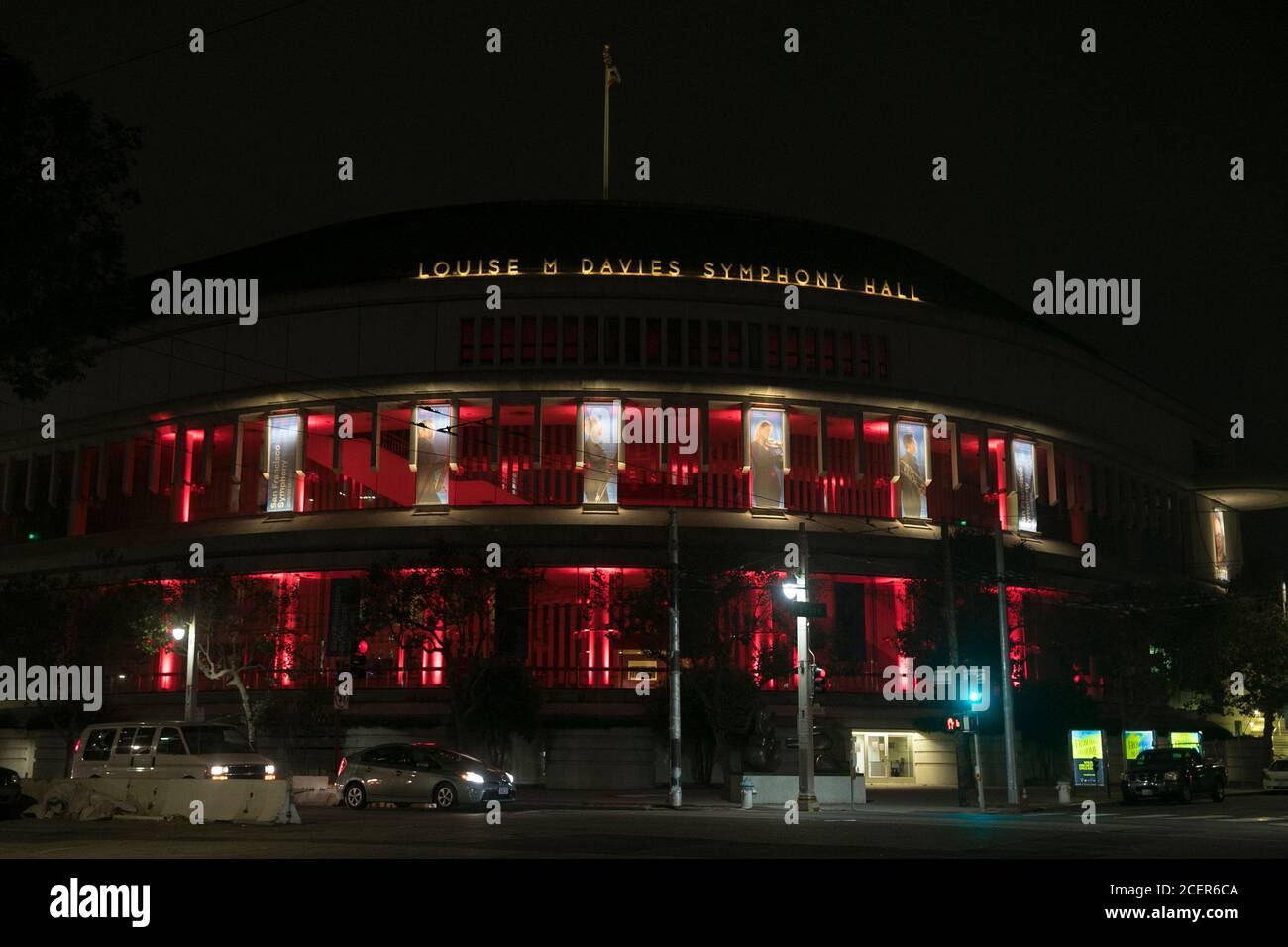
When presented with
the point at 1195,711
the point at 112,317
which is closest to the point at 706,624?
the point at 112,317

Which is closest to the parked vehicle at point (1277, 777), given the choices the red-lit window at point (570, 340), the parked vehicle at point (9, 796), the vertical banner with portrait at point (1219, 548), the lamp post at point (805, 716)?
the lamp post at point (805, 716)

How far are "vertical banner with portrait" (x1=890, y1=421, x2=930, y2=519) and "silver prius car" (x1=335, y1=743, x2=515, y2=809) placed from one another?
32.7 meters

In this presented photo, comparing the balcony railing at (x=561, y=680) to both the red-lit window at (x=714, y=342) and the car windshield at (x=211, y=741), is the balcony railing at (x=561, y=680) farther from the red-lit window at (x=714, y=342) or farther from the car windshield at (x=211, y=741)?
the car windshield at (x=211, y=741)

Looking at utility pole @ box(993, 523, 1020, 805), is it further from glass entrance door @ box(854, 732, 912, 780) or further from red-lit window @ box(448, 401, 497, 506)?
red-lit window @ box(448, 401, 497, 506)

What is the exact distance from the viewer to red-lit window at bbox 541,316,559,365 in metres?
62.1

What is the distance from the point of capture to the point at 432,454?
202ft

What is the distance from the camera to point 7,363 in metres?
25.6

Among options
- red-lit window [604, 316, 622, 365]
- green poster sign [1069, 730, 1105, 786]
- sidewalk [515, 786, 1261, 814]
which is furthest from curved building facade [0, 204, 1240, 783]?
green poster sign [1069, 730, 1105, 786]

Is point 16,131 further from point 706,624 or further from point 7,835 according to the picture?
point 706,624

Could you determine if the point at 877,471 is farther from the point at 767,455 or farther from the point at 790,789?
the point at 790,789

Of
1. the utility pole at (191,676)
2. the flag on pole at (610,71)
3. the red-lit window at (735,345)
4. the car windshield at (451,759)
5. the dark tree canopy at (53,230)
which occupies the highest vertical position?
the flag on pole at (610,71)

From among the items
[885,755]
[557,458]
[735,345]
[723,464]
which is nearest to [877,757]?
[885,755]

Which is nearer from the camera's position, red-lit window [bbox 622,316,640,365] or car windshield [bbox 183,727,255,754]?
car windshield [bbox 183,727,255,754]

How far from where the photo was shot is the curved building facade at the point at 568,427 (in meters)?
59.7
